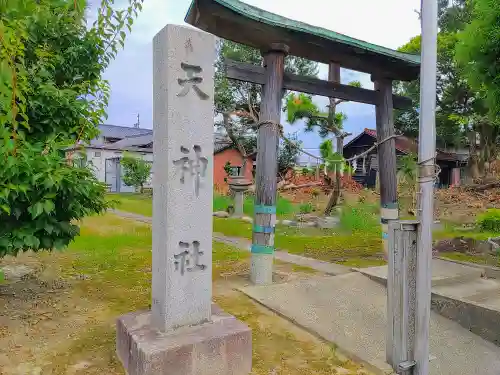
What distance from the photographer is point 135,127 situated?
40562 mm

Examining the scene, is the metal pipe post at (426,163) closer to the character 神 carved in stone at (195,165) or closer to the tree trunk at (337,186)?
the character 神 carved in stone at (195,165)

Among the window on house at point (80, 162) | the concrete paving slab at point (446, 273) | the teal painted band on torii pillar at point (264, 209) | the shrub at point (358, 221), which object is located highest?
the window on house at point (80, 162)

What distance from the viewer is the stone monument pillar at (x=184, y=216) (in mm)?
3008

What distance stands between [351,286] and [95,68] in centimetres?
424

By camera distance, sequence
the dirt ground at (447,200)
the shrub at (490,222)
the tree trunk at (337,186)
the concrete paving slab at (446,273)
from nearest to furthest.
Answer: the concrete paving slab at (446,273)
the shrub at (490,222)
the tree trunk at (337,186)
the dirt ground at (447,200)

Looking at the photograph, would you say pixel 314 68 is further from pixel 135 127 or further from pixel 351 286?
pixel 135 127

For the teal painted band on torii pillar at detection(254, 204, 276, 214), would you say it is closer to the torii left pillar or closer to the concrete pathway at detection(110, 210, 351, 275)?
the torii left pillar

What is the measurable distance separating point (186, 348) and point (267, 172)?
9.95 ft

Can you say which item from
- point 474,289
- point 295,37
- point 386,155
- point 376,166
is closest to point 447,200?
point 376,166

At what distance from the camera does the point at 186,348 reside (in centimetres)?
282

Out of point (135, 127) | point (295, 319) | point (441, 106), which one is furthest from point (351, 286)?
point (135, 127)

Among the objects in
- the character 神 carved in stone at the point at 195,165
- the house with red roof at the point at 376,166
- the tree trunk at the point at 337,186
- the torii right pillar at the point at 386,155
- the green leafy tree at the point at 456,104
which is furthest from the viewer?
the house with red roof at the point at 376,166

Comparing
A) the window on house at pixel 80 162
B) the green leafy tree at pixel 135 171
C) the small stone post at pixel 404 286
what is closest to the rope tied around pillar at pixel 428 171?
the small stone post at pixel 404 286

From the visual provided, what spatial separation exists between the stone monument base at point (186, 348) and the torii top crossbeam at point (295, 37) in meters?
3.79
